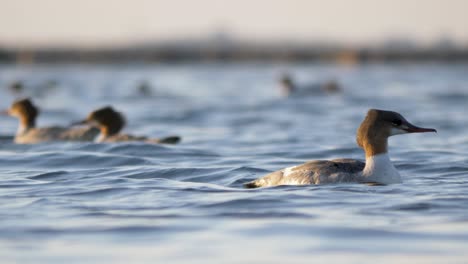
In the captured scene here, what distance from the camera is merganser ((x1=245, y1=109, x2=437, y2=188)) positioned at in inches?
Answer: 422

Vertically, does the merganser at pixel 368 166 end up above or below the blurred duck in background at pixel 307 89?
below

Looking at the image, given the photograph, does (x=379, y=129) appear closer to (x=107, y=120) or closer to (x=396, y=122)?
(x=396, y=122)

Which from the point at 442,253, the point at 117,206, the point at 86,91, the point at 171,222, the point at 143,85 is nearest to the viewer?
the point at 442,253

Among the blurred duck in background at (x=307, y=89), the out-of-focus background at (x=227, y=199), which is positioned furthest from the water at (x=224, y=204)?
the blurred duck in background at (x=307, y=89)

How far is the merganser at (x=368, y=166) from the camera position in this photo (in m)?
10.7

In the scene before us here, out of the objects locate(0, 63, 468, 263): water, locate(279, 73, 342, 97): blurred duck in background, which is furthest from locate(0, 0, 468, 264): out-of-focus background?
locate(279, 73, 342, 97): blurred duck in background

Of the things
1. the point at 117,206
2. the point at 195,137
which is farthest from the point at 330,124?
the point at 117,206

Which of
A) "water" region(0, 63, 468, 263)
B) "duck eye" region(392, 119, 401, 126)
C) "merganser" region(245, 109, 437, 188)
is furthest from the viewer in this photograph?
"duck eye" region(392, 119, 401, 126)

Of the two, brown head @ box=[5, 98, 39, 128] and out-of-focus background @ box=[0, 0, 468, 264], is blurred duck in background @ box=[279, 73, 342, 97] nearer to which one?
out-of-focus background @ box=[0, 0, 468, 264]

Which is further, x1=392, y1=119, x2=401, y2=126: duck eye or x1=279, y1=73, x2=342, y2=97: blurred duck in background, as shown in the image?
x1=279, y1=73, x2=342, y2=97: blurred duck in background

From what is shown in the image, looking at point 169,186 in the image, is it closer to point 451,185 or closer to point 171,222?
point 171,222

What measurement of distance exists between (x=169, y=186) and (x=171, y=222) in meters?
2.44

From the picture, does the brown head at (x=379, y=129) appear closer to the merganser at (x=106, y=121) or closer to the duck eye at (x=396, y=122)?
the duck eye at (x=396, y=122)

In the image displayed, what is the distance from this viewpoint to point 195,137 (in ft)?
63.0
